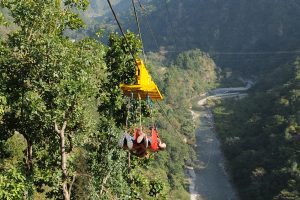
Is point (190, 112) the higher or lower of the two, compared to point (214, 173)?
higher

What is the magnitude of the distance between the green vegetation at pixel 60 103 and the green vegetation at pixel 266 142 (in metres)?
43.3

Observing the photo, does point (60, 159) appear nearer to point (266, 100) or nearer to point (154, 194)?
point (154, 194)

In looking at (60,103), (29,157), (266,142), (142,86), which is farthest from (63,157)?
(266,142)

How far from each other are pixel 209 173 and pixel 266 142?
12075mm

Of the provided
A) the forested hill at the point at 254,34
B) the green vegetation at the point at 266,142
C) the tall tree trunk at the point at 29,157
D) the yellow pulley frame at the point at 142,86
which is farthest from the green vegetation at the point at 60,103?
the forested hill at the point at 254,34

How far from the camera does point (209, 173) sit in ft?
259

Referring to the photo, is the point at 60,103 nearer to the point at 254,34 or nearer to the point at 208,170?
the point at 208,170

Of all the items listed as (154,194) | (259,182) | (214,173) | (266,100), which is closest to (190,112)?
(266,100)

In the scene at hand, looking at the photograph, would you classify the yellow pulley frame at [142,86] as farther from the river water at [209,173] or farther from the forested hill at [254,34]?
the forested hill at [254,34]

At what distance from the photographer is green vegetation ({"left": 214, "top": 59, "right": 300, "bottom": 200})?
61.6 m

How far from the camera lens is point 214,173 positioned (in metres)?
78.6

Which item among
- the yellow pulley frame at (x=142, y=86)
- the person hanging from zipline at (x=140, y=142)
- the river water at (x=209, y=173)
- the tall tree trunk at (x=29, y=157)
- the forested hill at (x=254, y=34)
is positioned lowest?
the river water at (x=209, y=173)

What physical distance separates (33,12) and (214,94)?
408 feet

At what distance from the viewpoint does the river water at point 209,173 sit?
70375 millimetres
